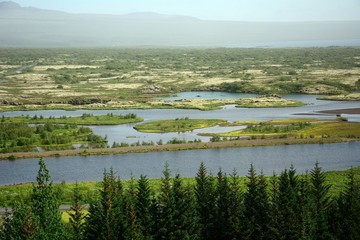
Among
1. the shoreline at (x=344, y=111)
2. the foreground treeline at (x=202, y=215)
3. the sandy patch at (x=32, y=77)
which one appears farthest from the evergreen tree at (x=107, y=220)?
the sandy patch at (x=32, y=77)

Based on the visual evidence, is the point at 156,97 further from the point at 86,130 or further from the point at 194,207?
the point at 194,207

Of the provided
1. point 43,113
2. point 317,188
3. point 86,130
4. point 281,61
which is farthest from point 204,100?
point 281,61

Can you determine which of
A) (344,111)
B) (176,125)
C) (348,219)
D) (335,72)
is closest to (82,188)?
(348,219)

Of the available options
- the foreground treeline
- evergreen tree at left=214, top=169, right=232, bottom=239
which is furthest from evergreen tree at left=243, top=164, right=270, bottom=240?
evergreen tree at left=214, top=169, right=232, bottom=239

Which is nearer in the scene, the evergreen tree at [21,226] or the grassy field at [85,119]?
the evergreen tree at [21,226]

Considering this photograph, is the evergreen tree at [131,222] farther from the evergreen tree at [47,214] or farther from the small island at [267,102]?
the small island at [267,102]
